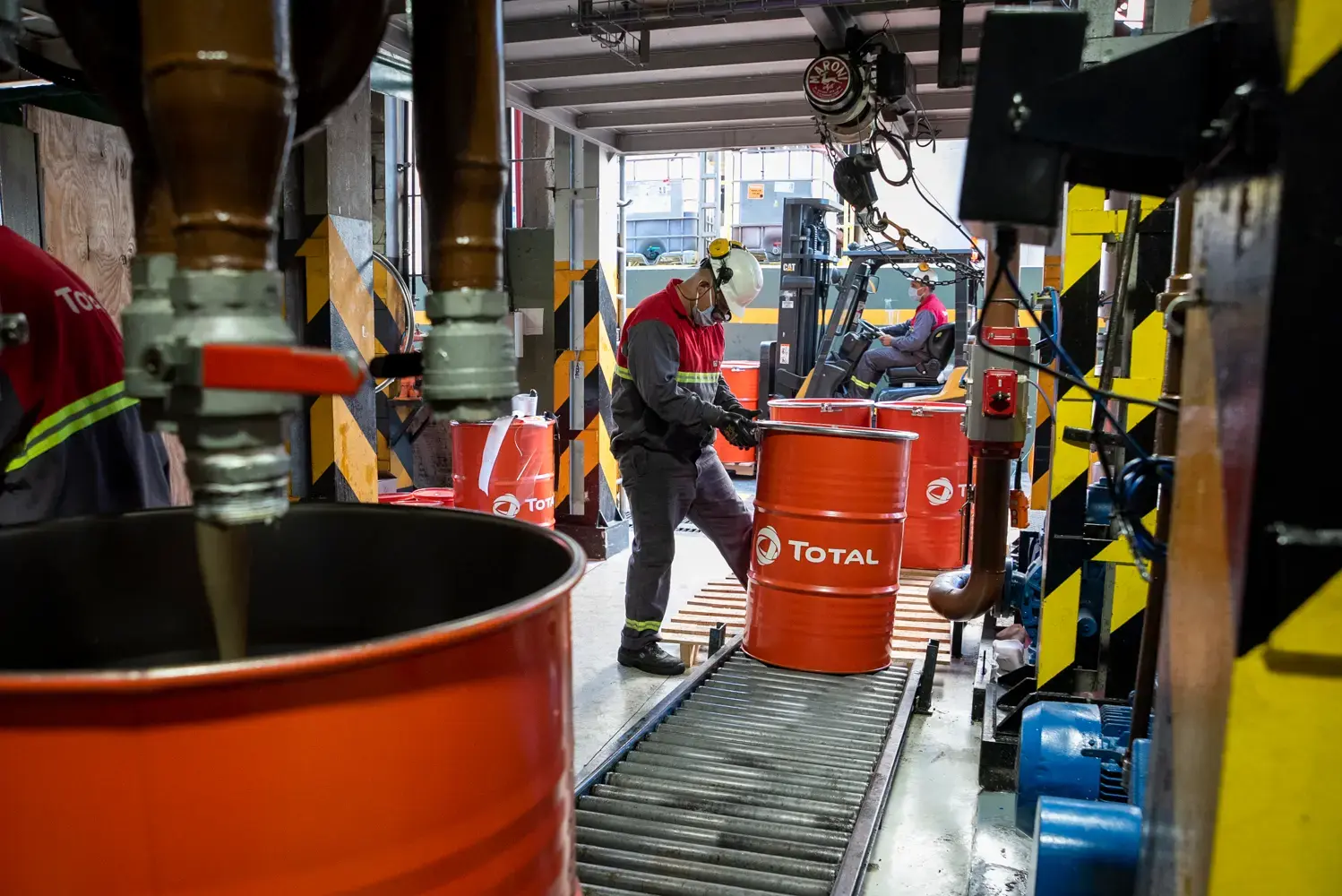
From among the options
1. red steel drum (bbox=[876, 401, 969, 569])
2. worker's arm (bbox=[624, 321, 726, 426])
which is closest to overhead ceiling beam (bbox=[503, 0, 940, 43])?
worker's arm (bbox=[624, 321, 726, 426])

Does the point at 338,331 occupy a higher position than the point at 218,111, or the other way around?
the point at 218,111

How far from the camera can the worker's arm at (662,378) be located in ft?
14.4

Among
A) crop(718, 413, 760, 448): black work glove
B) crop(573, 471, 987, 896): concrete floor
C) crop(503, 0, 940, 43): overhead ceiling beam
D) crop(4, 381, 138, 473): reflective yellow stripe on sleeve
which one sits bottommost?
crop(573, 471, 987, 896): concrete floor

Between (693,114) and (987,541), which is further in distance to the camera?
(693,114)

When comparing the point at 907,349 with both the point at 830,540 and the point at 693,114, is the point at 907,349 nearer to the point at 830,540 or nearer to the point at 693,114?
the point at 693,114

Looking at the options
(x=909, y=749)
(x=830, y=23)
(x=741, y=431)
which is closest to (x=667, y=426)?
(x=741, y=431)

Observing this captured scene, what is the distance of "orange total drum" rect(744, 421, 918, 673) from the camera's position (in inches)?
163

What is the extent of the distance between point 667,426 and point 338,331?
4.98ft

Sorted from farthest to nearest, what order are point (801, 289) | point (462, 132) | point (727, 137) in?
point (801, 289)
point (727, 137)
point (462, 132)

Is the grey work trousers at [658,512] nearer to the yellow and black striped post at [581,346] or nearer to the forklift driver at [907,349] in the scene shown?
the yellow and black striped post at [581,346]

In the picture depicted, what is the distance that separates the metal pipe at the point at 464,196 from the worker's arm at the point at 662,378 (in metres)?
2.91

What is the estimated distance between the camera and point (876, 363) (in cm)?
1075

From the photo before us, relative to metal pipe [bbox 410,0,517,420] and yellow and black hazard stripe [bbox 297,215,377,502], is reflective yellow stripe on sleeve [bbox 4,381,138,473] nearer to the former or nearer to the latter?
metal pipe [bbox 410,0,517,420]

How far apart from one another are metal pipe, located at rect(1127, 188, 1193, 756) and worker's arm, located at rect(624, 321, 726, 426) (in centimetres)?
242
